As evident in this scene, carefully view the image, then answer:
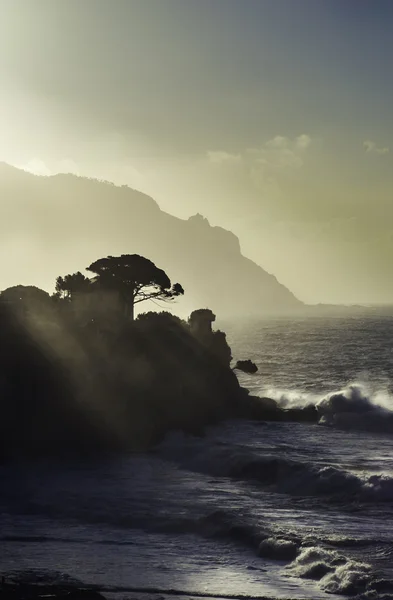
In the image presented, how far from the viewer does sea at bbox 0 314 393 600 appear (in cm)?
2056

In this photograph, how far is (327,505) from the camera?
2969cm

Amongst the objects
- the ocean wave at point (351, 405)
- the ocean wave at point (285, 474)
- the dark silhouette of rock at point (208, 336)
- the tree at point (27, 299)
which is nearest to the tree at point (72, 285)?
the tree at point (27, 299)

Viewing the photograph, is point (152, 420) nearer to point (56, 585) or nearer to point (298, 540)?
point (298, 540)

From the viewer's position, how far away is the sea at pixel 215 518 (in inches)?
810

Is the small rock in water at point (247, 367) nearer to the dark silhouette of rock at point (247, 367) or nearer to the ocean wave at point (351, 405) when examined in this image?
the dark silhouette of rock at point (247, 367)

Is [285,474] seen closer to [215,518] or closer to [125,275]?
[215,518]

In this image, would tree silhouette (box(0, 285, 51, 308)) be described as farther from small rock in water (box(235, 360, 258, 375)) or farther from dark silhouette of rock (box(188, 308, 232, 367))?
small rock in water (box(235, 360, 258, 375))

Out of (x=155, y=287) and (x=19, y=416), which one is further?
(x=155, y=287)

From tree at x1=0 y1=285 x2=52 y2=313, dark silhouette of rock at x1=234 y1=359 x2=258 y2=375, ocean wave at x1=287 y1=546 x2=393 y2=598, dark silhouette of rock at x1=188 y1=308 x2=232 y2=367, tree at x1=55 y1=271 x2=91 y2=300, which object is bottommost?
ocean wave at x1=287 y1=546 x2=393 y2=598

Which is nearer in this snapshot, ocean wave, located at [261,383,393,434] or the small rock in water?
ocean wave, located at [261,383,393,434]

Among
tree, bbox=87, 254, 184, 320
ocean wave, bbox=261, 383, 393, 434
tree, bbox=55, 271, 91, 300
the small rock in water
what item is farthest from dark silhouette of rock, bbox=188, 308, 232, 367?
tree, bbox=55, 271, 91, 300

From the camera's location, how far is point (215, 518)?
86.2 feet

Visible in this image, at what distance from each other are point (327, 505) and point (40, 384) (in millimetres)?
21195

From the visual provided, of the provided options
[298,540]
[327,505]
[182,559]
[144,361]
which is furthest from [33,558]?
[144,361]
